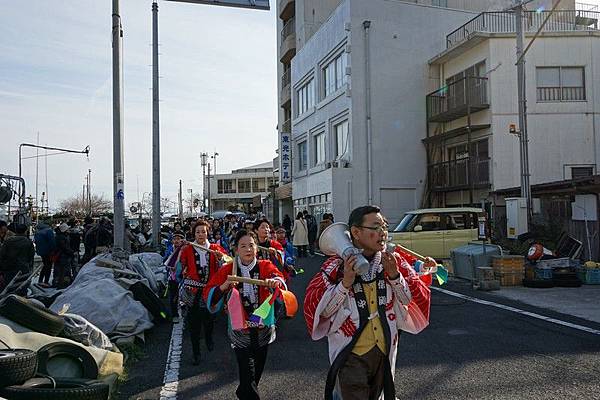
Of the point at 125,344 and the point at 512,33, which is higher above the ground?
the point at 512,33

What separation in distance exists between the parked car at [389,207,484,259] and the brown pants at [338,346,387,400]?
1359 cm

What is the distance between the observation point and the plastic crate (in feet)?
41.0

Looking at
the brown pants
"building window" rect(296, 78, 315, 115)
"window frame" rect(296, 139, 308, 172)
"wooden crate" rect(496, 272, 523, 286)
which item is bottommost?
"wooden crate" rect(496, 272, 523, 286)

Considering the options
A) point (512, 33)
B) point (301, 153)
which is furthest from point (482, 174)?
point (301, 153)

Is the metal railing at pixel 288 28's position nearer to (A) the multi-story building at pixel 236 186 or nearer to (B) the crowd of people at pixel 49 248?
(B) the crowd of people at pixel 49 248

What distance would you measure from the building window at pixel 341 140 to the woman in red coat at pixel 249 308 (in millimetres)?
21489

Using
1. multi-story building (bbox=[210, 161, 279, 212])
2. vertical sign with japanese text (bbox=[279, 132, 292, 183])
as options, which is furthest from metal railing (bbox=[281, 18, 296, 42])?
multi-story building (bbox=[210, 161, 279, 212])

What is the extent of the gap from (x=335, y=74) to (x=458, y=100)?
23.4 feet

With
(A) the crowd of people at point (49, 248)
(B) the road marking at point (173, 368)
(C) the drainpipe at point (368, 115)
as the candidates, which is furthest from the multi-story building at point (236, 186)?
(B) the road marking at point (173, 368)

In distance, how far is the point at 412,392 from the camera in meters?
5.34

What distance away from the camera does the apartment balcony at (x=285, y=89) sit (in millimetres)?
38156

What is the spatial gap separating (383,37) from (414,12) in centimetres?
214

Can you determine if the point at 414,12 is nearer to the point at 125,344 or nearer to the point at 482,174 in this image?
the point at 482,174

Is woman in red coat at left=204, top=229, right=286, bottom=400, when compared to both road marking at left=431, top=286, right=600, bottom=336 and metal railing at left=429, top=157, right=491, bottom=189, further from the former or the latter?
metal railing at left=429, top=157, right=491, bottom=189
